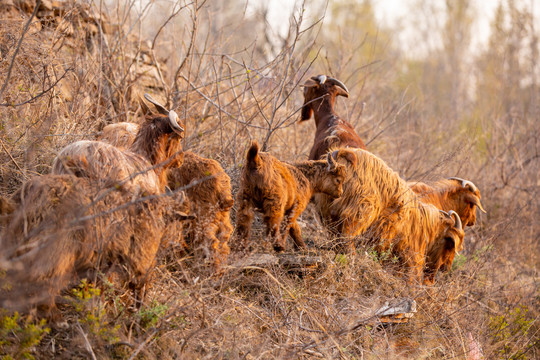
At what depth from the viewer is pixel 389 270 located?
7.68 m

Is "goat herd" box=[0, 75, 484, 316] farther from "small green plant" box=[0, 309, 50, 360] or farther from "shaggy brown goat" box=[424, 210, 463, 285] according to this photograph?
"small green plant" box=[0, 309, 50, 360]

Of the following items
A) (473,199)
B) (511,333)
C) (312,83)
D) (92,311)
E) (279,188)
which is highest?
(312,83)

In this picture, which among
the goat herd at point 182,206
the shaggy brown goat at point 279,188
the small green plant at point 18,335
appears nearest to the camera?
the small green plant at point 18,335

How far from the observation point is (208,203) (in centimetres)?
630

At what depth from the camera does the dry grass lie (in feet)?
17.5

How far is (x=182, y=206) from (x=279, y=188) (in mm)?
1117

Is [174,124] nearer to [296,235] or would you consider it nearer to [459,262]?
[296,235]

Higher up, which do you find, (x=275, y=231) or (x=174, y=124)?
(x=174, y=124)

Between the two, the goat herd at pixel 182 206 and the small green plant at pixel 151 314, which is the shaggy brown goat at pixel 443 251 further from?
the small green plant at pixel 151 314

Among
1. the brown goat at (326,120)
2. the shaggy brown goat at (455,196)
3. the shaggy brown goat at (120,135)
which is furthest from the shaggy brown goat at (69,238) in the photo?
the shaggy brown goat at (455,196)

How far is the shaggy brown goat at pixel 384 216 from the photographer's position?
7316mm

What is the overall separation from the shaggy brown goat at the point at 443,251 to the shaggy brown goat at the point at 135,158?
412 centimetres

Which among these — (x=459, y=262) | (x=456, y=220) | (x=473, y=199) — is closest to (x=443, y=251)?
(x=456, y=220)

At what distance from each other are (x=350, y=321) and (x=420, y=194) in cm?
315
